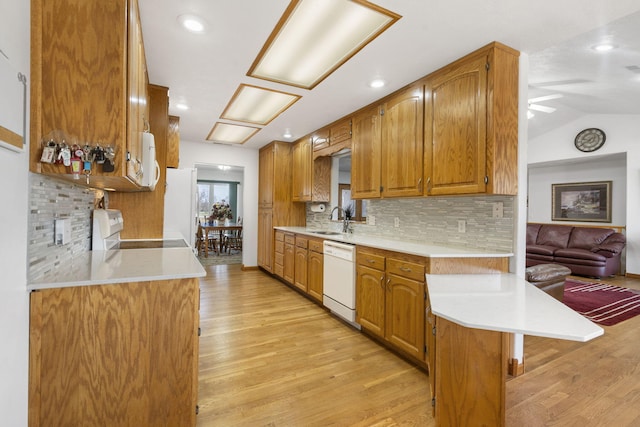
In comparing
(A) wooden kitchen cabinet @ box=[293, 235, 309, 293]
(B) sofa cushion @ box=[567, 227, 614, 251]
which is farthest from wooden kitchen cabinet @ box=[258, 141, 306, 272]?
(B) sofa cushion @ box=[567, 227, 614, 251]

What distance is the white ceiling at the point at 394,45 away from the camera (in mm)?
1686

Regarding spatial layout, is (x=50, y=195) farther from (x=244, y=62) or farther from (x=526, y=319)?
(x=526, y=319)

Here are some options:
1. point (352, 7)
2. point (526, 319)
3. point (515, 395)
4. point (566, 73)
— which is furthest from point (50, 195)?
point (566, 73)

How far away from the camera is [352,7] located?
5.65 feet

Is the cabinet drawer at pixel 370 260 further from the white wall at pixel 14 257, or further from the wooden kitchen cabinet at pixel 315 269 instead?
the white wall at pixel 14 257

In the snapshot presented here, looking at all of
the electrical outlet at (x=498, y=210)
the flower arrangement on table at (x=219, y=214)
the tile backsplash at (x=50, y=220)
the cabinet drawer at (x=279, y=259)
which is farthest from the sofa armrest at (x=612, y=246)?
the flower arrangement on table at (x=219, y=214)

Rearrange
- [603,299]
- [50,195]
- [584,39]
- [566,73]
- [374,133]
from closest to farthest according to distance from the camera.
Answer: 1. [50,195]
2. [584,39]
3. [374,133]
4. [566,73]
5. [603,299]

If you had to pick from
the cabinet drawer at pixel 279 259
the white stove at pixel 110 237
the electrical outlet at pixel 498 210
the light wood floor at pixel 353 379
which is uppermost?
the electrical outlet at pixel 498 210

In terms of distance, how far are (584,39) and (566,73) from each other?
1018 millimetres

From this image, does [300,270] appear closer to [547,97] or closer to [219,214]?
[547,97]

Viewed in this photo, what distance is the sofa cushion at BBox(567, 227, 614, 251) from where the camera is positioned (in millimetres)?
5520

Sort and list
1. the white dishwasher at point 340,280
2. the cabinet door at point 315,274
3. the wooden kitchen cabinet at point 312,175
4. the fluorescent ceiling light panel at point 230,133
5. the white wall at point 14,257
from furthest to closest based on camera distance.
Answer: the wooden kitchen cabinet at point 312,175 → the fluorescent ceiling light panel at point 230,133 → the cabinet door at point 315,274 → the white dishwasher at point 340,280 → the white wall at point 14,257

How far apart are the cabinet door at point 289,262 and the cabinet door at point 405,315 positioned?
78.0 inches

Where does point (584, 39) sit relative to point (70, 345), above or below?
above
